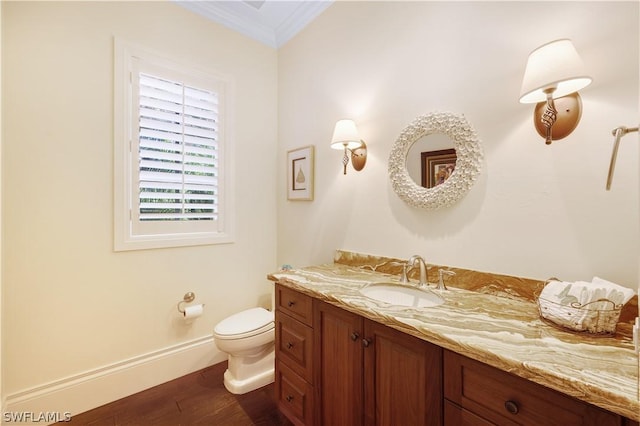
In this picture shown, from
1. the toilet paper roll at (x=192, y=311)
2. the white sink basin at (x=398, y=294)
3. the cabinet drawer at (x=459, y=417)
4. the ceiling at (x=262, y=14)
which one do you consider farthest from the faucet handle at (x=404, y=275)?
the ceiling at (x=262, y=14)

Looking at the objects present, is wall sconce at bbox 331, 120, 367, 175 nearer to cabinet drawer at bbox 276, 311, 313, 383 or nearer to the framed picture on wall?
the framed picture on wall

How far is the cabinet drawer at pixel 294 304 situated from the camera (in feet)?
4.69

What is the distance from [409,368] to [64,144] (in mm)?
2289

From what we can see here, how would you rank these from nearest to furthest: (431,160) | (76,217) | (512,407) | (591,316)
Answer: (512,407) → (591,316) → (431,160) → (76,217)

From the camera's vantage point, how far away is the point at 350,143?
1.79 meters

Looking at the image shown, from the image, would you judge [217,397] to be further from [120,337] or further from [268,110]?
[268,110]

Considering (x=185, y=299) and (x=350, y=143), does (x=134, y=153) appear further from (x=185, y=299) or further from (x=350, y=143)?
(x=350, y=143)

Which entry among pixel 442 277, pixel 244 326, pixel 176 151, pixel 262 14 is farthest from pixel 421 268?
pixel 262 14

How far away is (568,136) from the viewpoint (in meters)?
1.10

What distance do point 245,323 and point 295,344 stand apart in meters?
0.59

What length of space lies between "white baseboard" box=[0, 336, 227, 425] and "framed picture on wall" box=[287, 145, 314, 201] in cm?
144

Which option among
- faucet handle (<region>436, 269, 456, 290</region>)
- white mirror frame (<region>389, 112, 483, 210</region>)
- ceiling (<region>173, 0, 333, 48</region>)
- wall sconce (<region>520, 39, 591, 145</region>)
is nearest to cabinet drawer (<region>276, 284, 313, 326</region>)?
faucet handle (<region>436, 269, 456, 290</region>)

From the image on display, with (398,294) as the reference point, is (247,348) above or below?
below

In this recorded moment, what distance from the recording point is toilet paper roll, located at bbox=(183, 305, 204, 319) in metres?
2.08
